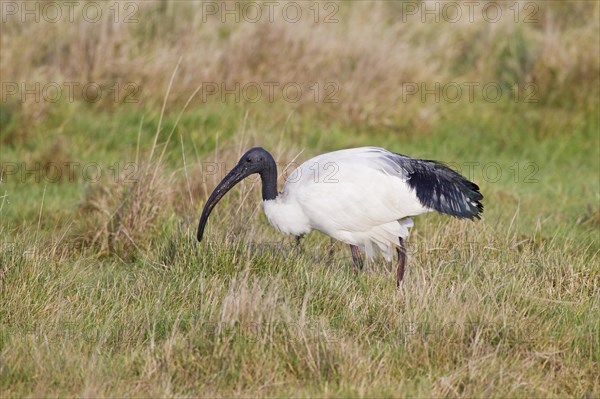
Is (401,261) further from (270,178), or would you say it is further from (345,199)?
(270,178)

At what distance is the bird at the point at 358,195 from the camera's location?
5.66m

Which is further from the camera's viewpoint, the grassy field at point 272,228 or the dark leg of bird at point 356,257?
the dark leg of bird at point 356,257

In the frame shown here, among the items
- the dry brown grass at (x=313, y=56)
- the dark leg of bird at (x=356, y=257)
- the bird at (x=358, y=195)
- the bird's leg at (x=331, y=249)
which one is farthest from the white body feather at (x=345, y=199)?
the dry brown grass at (x=313, y=56)

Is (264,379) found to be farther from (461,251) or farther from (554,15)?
(554,15)

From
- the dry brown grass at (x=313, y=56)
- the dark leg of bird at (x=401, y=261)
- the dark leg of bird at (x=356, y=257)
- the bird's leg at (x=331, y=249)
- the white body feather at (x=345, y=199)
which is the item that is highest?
the dry brown grass at (x=313, y=56)

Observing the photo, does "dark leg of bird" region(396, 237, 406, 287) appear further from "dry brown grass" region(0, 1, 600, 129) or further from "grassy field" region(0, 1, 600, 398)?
"dry brown grass" region(0, 1, 600, 129)

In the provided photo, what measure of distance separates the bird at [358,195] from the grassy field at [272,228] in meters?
0.20

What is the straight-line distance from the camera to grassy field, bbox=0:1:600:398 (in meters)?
4.39

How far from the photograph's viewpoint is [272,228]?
6742 mm

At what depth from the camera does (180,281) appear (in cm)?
526

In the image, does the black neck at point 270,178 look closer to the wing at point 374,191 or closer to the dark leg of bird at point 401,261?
the wing at point 374,191

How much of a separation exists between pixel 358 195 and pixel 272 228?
Answer: 117 centimetres

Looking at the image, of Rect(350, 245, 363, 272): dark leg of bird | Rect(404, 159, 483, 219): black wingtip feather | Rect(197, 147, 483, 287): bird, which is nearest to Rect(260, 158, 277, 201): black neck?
Rect(197, 147, 483, 287): bird

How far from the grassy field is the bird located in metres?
0.20
